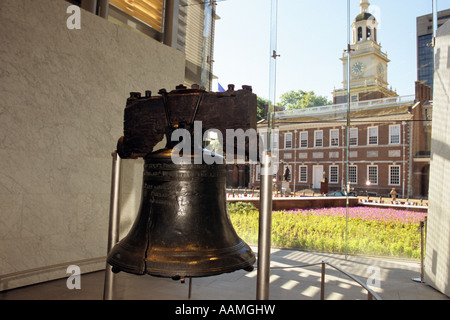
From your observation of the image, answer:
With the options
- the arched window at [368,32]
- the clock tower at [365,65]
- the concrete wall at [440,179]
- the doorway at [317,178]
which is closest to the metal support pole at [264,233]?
the concrete wall at [440,179]

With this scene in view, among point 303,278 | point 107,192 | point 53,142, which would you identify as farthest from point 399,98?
point 53,142

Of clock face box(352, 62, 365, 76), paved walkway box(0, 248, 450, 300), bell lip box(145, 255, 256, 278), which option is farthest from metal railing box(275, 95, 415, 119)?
bell lip box(145, 255, 256, 278)

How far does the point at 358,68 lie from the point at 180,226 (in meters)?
6.62

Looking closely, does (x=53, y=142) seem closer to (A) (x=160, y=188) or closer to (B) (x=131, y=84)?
(B) (x=131, y=84)

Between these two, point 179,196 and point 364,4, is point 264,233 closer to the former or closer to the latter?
point 179,196

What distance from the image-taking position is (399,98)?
23.0ft

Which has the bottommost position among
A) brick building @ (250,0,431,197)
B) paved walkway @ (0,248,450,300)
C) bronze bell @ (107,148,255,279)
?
paved walkway @ (0,248,450,300)

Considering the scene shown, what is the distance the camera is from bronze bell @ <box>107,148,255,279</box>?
123 centimetres

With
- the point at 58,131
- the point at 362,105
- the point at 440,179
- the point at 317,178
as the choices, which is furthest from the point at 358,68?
the point at 58,131

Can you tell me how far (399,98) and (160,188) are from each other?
729 centimetres

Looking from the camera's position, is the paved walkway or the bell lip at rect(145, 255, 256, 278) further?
the paved walkway

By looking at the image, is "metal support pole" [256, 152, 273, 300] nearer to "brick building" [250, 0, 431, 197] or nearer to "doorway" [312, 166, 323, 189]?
"brick building" [250, 0, 431, 197]

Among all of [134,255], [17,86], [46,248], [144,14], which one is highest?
[144,14]

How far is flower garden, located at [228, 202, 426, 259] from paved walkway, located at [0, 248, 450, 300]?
116cm
